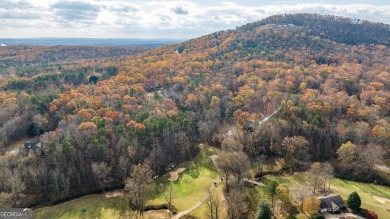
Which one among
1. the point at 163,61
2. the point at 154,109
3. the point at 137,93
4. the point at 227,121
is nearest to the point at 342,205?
the point at 227,121

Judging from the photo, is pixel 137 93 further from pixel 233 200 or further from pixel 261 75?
pixel 233 200

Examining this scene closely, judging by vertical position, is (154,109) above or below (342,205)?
above

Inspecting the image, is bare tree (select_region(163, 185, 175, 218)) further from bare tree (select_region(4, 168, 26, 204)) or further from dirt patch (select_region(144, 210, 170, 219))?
bare tree (select_region(4, 168, 26, 204))

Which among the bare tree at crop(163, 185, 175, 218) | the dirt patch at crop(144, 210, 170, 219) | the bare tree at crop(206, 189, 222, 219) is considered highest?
the bare tree at crop(206, 189, 222, 219)

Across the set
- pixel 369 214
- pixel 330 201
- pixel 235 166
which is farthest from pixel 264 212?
pixel 369 214

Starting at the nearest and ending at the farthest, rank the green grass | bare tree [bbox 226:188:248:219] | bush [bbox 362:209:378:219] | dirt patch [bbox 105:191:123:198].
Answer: bare tree [bbox 226:188:248:219] → bush [bbox 362:209:378:219] → the green grass → dirt patch [bbox 105:191:123:198]

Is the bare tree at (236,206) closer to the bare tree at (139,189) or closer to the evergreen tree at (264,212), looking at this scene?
the evergreen tree at (264,212)

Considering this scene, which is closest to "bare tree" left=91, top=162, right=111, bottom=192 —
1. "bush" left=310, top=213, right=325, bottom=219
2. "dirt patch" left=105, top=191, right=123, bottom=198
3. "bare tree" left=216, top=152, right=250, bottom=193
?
"dirt patch" left=105, top=191, right=123, bottom=198
